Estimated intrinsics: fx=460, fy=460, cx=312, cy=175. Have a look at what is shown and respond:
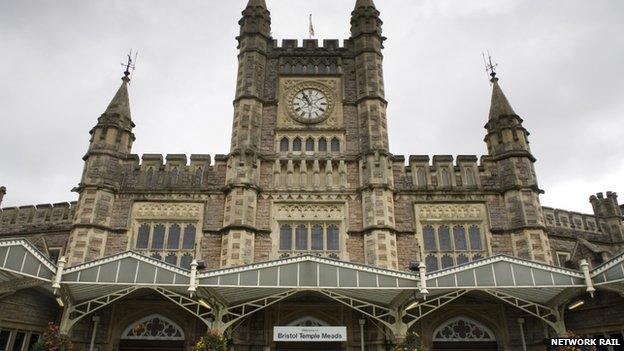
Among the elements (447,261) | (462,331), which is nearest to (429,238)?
(447,261)

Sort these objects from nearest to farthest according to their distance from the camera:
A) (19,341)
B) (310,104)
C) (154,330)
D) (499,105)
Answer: (19,341) → (154,330) → (499,105) → (310,104)

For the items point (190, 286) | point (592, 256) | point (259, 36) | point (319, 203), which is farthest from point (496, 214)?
point (259, 36)

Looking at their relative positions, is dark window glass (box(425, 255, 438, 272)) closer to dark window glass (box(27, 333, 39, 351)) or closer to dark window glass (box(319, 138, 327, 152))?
dark window glass (box(319, 138, 327, 152))

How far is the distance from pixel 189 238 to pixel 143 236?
2151 millimetres

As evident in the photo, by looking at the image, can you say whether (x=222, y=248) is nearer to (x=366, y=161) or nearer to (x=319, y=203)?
(x=319, y=203)

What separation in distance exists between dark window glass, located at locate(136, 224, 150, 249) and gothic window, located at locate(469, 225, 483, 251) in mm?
15039

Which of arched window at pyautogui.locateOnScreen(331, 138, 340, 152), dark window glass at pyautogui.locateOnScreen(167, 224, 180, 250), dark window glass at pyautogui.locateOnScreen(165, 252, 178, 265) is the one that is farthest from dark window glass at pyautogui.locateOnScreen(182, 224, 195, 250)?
arched window at pyautogui.locateOnScreen(331, 138, 340, 152)

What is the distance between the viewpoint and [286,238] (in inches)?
842

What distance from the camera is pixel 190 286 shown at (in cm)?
1521

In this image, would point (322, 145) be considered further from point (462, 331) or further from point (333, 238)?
point (462, 331)

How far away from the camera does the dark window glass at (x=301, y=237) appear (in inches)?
835

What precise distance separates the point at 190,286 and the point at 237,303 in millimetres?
2684

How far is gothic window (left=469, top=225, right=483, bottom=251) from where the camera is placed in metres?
21.3

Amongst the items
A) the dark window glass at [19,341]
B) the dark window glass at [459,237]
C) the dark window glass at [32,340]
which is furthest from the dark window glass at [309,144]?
the dark window glass at [19,341]
